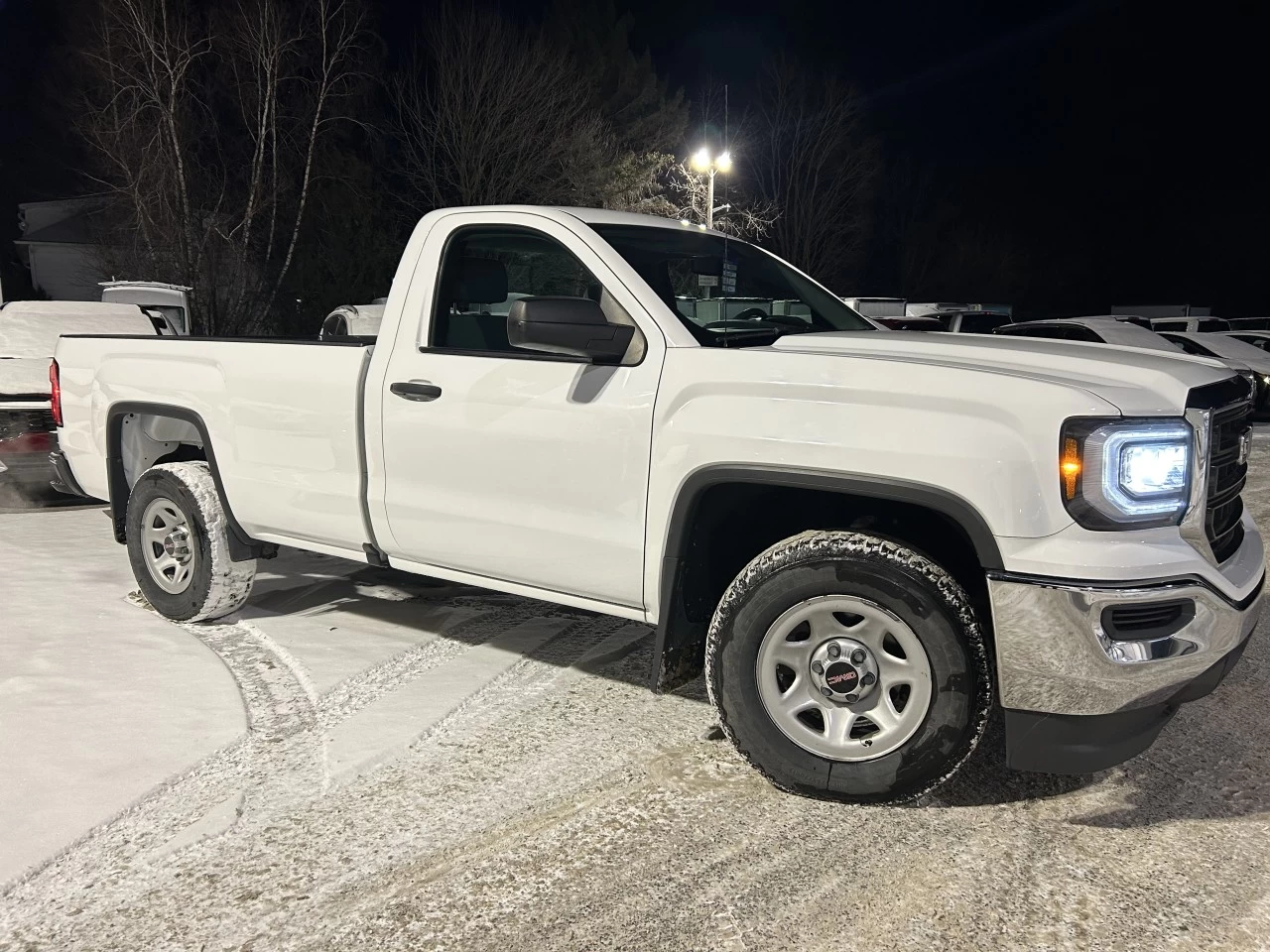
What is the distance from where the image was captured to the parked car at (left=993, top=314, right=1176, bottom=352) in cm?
1445

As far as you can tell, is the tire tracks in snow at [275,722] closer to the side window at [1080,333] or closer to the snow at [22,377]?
the snow at [22,377]

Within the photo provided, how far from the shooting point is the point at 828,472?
3.12 m

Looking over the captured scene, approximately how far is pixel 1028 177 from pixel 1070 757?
65.6 meters

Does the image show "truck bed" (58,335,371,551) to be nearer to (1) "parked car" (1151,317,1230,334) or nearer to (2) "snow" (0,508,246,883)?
(2) "snow" (0,508,246,883)

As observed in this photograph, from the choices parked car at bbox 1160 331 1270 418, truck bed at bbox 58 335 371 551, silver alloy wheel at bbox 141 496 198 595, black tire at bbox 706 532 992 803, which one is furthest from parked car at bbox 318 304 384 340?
parked car at bbox 1160 331 1270 418

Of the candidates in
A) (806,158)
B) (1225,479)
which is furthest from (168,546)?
→ (806,158)

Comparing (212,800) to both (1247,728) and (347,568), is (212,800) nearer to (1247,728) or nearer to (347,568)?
(347,568)

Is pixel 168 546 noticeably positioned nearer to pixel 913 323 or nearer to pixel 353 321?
pixel 353 321

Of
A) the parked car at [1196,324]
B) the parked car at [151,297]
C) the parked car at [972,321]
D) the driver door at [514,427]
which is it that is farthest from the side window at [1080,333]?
the parked car at [151,297]

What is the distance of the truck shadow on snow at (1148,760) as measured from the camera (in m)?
3.33

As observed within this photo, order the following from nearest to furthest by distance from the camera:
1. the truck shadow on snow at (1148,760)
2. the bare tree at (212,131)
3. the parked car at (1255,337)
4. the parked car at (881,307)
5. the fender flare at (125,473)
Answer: the truck shadow on snow at (1148,760)
the fender flare at (125,473)
the parked car at (1255,337)
the parked car at (881,307)
the bare tree at (212,131)

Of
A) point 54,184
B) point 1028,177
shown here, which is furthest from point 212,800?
Result: point 1028,177

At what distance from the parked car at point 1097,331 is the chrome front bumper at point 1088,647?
39.1 ft

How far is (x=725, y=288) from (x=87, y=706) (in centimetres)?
310
